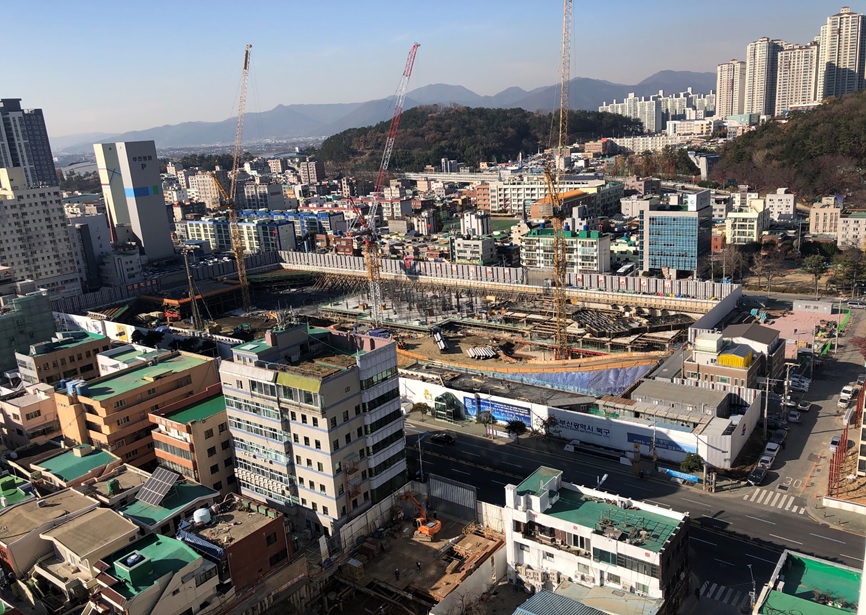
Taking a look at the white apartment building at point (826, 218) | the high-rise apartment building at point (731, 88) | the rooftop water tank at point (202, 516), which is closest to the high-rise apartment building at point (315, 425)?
the rooftop water tank at point (202, 516)

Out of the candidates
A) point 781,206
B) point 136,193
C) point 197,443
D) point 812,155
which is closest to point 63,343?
point 197,443

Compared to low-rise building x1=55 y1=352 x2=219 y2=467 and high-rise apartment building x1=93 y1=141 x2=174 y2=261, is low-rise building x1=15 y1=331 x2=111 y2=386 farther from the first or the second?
high-rise apartment building x1=93 y1=141 x2=174 y2=261

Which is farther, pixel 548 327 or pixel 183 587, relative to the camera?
pixel 548 327

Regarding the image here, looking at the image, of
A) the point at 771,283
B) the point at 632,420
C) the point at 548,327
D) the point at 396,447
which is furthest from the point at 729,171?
the point at 396,447

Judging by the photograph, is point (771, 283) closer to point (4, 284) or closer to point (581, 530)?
point (581, 530)

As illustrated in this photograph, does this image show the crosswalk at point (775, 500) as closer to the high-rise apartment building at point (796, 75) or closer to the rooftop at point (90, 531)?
the rooftop at point (90, 531)

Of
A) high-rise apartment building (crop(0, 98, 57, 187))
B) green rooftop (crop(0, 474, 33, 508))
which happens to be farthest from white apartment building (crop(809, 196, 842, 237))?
high-rise apartment building (crop(0, 98, 57, 187))
